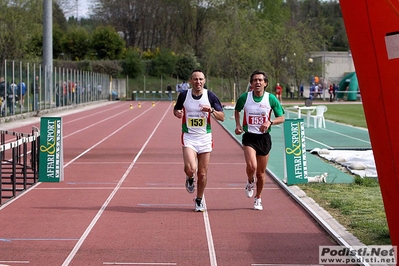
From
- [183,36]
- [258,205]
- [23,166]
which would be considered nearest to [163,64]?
[183,36]

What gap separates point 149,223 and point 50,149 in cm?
415

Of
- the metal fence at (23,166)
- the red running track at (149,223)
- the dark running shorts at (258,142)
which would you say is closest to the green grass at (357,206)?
the red running track at (149,223)

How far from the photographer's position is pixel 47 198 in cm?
1170

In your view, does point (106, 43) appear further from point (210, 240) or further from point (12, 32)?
point (210, 240)

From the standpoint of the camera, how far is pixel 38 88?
128 ft

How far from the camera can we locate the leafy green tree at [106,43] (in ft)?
271

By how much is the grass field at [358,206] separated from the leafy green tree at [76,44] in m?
74.2

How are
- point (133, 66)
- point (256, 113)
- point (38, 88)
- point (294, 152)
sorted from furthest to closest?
point (133, 66) → point (38, 88) → point (294, 152) → point (256, 113)

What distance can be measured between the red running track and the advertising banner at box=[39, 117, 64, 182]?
35 cm

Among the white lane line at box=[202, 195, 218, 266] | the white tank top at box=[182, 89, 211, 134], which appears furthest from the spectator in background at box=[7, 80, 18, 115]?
the white lane line at box=[202, 195, 218, 266]

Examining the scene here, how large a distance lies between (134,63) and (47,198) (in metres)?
68.1

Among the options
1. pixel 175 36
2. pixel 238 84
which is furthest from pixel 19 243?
pixel 175 36

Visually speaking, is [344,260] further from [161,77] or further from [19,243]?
[161,77]

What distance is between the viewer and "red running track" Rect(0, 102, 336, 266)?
782 centimetres
